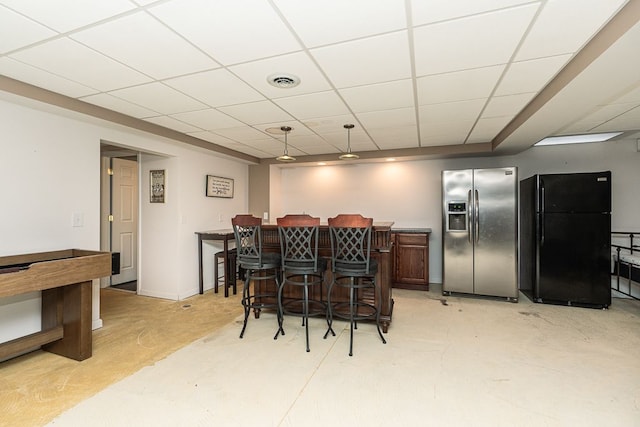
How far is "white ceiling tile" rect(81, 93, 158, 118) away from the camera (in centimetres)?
274

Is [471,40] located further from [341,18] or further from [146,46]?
[146,46]

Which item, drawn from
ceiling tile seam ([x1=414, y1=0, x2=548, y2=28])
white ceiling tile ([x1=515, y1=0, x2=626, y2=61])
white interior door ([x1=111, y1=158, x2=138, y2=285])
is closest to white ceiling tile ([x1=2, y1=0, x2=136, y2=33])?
ceiling tile seam ([x1=414, y1=0, x2=548, y2=28])

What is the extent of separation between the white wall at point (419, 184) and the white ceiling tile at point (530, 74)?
2581mm

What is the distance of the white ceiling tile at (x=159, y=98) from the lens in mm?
2572

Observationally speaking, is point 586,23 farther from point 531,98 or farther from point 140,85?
point 140,85

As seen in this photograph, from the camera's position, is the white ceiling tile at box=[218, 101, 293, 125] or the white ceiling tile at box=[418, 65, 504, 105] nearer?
the white ceiling tile at box=[418, 65, 504, 105]

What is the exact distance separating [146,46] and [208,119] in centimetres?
151

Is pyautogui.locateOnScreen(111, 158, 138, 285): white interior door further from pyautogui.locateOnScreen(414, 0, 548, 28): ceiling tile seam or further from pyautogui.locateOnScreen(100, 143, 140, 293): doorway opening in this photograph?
pyautogui.locateOnScreen(414, 0, 548, 28): ceiling tile seam

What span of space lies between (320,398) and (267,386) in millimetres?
400

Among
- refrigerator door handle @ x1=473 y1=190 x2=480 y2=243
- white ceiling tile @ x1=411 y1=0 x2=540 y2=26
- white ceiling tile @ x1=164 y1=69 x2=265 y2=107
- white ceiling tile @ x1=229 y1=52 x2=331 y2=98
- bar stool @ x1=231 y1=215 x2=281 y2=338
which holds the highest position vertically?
white ceiling tile @ x1=164 y1=69 x2=265 y2=107

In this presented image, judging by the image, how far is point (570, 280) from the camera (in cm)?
388

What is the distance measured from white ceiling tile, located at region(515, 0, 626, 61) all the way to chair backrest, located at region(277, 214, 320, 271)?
1.99 meters

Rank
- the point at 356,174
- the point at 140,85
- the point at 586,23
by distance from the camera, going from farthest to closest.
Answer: the point at 356,174, the point at 140,85, the point at 586,23

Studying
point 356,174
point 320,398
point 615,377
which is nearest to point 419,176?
point 356,174
